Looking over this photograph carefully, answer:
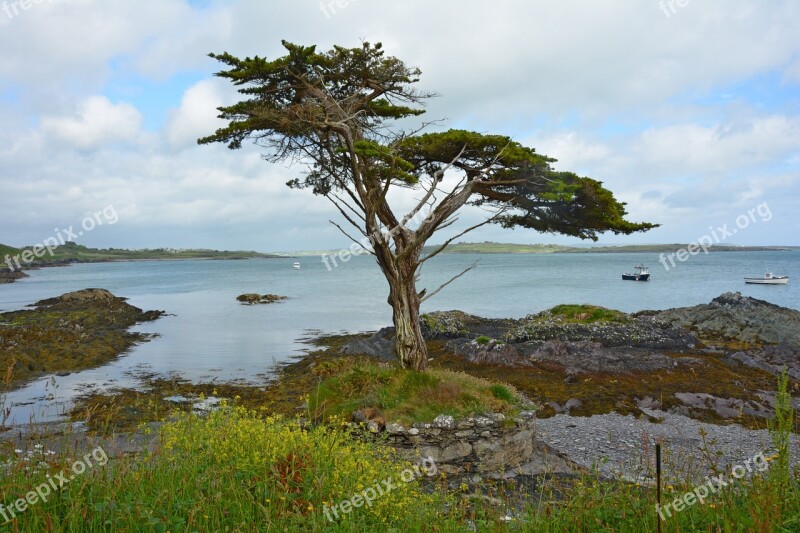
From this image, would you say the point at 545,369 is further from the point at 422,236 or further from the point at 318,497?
the point at 318,497

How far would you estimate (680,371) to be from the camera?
19.4 metres

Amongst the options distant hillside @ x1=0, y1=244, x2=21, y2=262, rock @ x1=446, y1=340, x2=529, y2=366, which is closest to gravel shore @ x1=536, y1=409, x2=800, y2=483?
rock @ x1=446, y1=340, x2=529, y2=366

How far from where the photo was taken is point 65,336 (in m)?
28.3

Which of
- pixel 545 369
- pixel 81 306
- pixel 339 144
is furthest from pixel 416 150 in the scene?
pixel 81 306

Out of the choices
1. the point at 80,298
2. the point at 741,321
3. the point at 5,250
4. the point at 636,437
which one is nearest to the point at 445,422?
the point at 636,437

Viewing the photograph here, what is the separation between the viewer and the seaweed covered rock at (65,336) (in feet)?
73.3

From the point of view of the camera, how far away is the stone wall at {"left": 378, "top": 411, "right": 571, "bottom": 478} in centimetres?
1044

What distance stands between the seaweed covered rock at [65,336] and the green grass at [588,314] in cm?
2503

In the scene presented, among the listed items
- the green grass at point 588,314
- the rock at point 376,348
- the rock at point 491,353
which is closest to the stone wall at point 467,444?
the rock at point 491,353

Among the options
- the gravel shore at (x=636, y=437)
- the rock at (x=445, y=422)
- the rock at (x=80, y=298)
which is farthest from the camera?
the rock at (x=80, y=298)

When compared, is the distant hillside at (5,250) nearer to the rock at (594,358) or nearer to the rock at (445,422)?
the rock at (594,358)

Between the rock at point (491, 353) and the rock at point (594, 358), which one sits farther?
the rock at point (491, 353)

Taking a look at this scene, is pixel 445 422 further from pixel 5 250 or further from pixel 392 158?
pixel 5 250

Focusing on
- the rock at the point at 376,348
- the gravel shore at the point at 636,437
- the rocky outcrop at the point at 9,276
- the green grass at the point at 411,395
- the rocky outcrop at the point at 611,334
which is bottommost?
the gravel shore at the point at 636,437
